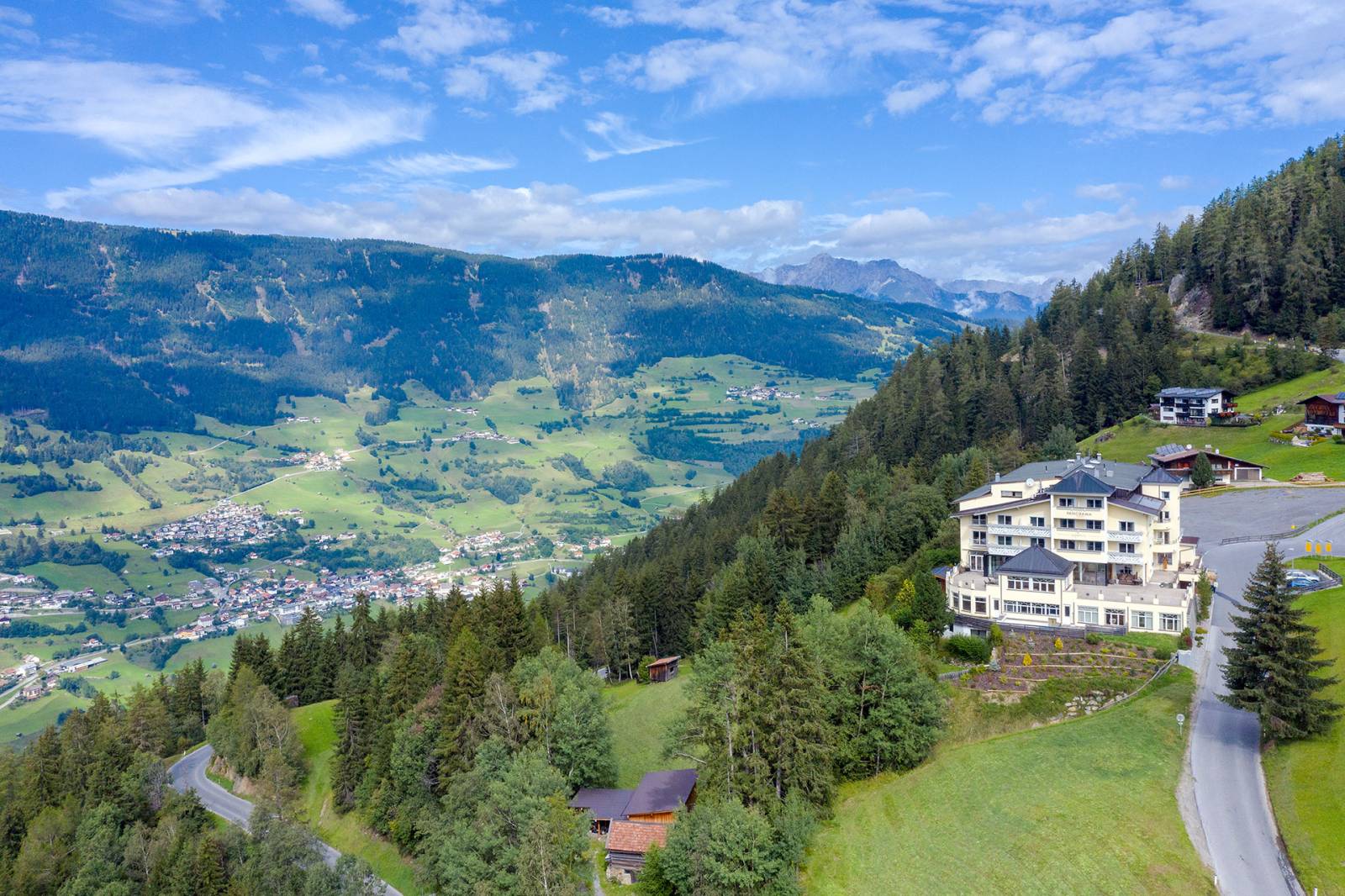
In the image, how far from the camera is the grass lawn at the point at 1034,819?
32.8 meters

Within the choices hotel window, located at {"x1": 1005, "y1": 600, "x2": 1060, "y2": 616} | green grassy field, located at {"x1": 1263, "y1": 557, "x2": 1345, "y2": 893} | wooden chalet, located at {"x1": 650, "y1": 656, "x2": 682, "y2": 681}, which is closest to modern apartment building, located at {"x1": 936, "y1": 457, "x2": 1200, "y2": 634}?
hotel window, located at {"x1": 1005, "y1": 600, "x2": 1060, "y2": 616}

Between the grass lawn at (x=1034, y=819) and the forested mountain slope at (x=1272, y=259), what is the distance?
3514 inches

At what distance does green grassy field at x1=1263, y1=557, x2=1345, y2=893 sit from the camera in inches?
1174

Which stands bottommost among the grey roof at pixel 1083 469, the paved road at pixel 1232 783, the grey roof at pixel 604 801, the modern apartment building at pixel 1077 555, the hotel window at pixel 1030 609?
the grey roof at pixel 604 801

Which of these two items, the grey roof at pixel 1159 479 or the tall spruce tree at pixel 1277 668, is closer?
the tall spruce tree at pixel 1277 668

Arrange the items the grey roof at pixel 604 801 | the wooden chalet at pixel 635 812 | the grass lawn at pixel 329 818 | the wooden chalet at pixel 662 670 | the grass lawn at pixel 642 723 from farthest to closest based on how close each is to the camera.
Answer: the wooden chalet at pixel 662 670
the grass lawn at pixel 329 818
the grass lawn at pixel 642 723
the grey roof at pixel 604 801
the wooden chalet at pixel 635 812

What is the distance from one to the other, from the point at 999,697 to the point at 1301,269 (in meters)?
96.1

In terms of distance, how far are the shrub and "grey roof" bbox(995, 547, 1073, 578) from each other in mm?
5137

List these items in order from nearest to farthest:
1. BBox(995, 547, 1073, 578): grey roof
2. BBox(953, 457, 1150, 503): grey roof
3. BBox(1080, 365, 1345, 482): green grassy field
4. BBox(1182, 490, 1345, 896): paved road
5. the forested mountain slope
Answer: BBox(1182, 490, 1345, 896): paved road < BBox(995, 547, 1073, 578): grey roof < BBox(953, 457, 1150, 503): grey roof < BBox(1080, 365, 1345, 482): green grassy field < the forested mountain slope

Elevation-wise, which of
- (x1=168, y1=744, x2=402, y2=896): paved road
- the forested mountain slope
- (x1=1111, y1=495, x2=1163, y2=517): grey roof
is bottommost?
(x1=168, y1=744, x2=402, y2=896): paved road

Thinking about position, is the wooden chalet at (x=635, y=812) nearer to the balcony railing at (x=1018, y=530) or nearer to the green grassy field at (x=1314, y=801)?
the green grassy field at (x=1314, y=801)

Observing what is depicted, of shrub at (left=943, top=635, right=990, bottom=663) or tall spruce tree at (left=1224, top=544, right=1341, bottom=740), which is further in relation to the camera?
shrub at (left=943, top=635, right=990, bottom=663)

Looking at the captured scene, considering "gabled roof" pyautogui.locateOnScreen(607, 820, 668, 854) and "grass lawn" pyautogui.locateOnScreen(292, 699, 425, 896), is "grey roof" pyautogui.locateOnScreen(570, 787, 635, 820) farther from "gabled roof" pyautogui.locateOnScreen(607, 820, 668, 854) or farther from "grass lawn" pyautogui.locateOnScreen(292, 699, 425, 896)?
"grass lawn" pyautogui.locateOnScreen(292, 699, 425, 896)

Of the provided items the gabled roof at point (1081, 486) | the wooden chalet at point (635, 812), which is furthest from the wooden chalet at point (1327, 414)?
the wooden chalet at point (635, 812)
